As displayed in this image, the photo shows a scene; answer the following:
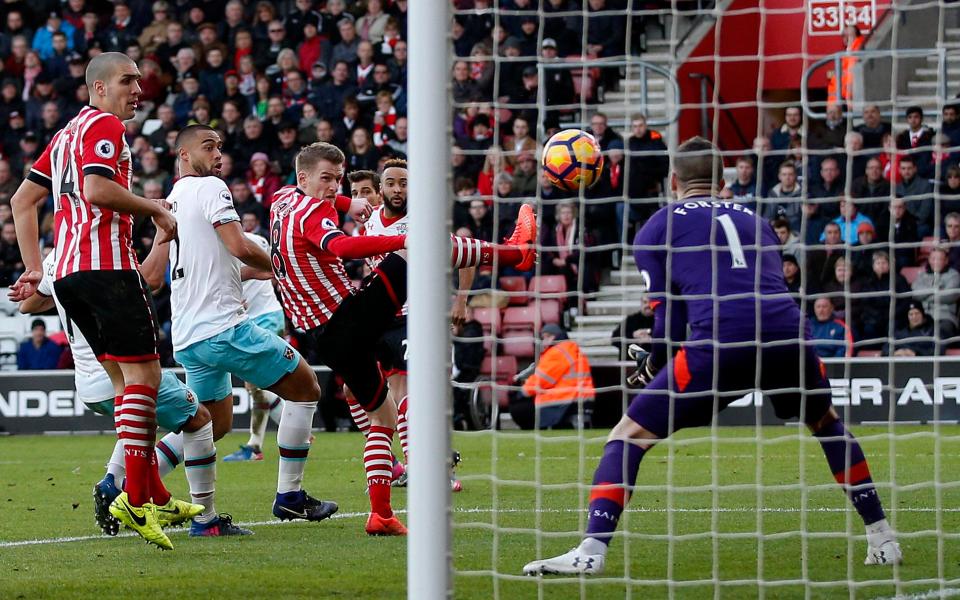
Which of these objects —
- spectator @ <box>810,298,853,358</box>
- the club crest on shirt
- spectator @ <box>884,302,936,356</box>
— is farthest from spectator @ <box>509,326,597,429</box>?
the club crest on shirt

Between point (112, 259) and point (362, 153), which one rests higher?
point (362, 153)

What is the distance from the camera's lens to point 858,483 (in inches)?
226

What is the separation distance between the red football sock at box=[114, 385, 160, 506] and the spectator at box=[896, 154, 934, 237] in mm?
8620

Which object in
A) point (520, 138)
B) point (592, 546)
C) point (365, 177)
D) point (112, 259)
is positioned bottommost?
point (592, 546)

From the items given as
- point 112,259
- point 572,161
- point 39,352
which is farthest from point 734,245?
point 39,352

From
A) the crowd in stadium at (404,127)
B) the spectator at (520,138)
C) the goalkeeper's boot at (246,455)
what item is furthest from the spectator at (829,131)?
the goalkeeper's boot at (246,455)

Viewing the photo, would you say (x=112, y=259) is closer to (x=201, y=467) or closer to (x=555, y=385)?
(x=201, y=467)

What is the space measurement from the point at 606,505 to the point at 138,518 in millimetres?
2290

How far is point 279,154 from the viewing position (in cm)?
1833

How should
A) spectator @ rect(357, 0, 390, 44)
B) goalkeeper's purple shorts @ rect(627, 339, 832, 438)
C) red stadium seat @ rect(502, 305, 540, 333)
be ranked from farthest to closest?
spectator @ rect(357, 0, 390, 44) → red stadium seat @ rect(502, 305, 540, 333) → goalkeeper's purple shorts @ rect(627, 339, 832, 438)

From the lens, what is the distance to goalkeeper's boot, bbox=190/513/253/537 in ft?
23.2

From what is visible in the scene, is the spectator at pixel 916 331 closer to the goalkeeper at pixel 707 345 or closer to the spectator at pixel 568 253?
the spectator at pixel 568 253

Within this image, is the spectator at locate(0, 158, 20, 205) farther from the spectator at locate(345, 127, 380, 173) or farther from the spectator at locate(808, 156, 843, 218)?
the spectator at locate(808, 156, 843, 218)

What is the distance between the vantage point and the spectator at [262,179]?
17.9m
